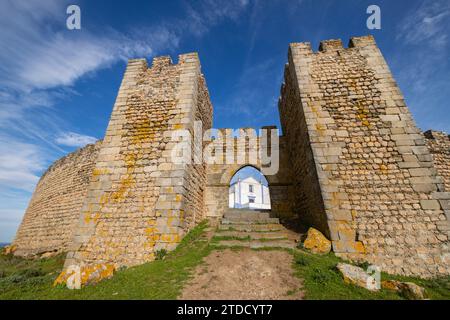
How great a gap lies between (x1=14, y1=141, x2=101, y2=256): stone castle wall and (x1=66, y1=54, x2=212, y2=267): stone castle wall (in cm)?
587

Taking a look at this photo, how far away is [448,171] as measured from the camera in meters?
8.60

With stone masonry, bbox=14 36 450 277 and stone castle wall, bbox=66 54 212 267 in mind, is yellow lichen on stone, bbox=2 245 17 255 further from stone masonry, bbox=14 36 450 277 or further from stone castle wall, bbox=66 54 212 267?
stone castle wall, bbox=66 54 212 267

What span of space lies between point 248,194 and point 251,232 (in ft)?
82.1

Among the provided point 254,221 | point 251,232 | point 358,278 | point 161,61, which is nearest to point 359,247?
point 358,278

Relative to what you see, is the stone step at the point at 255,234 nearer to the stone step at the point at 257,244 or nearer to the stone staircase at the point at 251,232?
the stone staircase at the point at 251,232

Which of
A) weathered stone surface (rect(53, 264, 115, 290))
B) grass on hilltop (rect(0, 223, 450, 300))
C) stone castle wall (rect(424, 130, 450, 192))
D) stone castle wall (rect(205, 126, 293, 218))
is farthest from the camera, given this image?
stone castle wall (rect(205, 126, 293, 218))

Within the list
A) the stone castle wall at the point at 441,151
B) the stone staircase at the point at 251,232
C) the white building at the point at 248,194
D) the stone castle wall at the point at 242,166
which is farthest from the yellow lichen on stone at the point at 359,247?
the white building at the point at 248,194

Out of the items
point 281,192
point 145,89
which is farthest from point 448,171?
point 145,89

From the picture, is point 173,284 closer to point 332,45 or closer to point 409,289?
point 409,289

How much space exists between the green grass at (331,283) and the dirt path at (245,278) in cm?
19

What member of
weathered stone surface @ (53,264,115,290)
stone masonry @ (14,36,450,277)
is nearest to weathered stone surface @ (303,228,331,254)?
stone masonry @ (14,36,450,277)

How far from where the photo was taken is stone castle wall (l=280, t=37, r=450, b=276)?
15.5 ft
